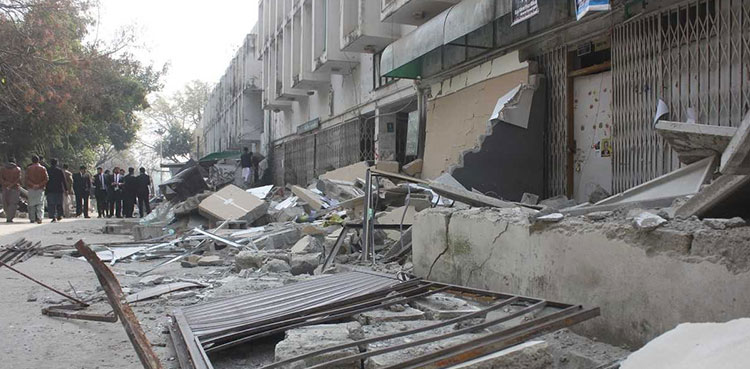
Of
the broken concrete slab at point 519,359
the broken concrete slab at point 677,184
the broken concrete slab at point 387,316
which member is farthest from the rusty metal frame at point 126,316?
the broken concrete slab at point 677,184

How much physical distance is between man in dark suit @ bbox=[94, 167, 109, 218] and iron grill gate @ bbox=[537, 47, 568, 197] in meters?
14.2

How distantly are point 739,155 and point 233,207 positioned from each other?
9735 mm

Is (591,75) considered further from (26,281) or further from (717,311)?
(26,281)

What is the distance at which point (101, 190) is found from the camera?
17594mm

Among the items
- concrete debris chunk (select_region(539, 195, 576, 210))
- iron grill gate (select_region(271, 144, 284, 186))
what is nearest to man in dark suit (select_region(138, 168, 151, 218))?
iron grill gate (select_region(271, 144, 284, 186))

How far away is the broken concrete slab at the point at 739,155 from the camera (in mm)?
2080

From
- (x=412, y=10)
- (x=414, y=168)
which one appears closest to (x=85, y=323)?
(x=414, y=168)

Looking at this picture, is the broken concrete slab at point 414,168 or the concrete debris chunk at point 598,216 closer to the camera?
the concrete debris chunk at point 598,216

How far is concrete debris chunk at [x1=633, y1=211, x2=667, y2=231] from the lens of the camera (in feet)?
8.09

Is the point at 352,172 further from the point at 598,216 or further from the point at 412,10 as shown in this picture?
the point at 598,216

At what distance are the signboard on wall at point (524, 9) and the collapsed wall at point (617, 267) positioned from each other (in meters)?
3.34

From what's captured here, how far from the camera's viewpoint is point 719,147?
127 inches

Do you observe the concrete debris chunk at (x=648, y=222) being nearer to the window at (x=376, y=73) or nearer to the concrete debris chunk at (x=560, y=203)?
the concrete debris chunk at (x=560, y=203)

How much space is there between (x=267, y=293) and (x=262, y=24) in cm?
2392
